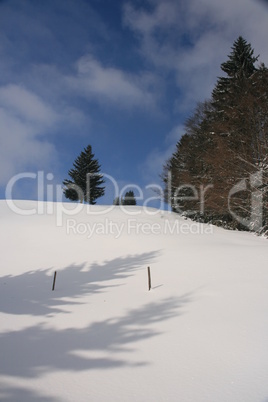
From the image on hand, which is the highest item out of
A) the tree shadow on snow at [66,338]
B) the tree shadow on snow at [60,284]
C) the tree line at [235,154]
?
the tree line at [235,154]

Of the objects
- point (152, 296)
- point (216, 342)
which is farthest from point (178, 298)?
point (216, 342)

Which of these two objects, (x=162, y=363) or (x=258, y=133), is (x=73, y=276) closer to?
(x=162, y=363)

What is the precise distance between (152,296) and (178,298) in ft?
2.34

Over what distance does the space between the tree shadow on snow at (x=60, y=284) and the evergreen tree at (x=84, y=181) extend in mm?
23609

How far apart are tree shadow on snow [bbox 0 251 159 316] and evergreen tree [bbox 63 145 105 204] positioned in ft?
77.5

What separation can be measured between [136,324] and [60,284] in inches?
156

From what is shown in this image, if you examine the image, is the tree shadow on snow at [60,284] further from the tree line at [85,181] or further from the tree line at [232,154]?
the tree line at [85,181]

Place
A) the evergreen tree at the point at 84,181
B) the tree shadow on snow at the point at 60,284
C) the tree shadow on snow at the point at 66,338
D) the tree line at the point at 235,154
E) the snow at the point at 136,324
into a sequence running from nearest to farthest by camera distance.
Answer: the snow at the point at 136,324
the tree shadow on snow at the point at 66,338
the tree shadow on snow at the point at 60,284
the tree line at the point at 235,154
the evergreen tree at the point at 84,181

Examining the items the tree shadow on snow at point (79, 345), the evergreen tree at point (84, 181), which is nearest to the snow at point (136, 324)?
the tree shadow on snow at point (79, 345)

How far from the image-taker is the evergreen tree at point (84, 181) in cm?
3228

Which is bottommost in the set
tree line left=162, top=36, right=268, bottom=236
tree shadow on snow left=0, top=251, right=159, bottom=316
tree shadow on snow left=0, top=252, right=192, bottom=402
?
tree shadow on snow left=0, top=251, right=159, bottom=316

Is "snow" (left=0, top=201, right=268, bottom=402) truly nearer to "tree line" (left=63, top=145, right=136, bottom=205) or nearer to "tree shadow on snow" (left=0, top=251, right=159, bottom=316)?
"tree shadow on snow" (left=0, top=251, right=159, bottom=316)

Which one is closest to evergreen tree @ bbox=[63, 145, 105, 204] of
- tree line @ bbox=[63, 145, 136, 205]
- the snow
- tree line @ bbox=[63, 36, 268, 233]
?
tree line @ bbox=[63, 145, 136, 205]

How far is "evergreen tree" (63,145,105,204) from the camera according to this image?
3228 cm
